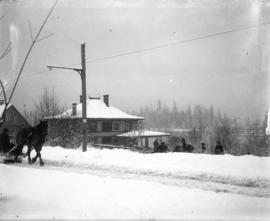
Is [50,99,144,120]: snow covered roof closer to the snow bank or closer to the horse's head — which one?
the snow bank

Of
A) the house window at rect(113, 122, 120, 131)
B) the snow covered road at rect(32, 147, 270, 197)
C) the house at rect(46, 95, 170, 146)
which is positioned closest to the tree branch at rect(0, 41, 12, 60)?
the snow covered road at rect(32, 147, 270, 197)

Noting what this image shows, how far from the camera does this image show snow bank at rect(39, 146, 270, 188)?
11.4 meters

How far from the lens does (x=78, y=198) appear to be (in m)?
7.77

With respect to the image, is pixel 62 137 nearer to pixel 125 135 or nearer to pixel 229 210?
pixel 229 210

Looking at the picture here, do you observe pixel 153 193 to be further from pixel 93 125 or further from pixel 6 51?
pixel 93 125

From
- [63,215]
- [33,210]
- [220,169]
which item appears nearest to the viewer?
[63,215]

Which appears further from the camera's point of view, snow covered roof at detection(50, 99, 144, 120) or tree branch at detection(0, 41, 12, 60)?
snow covered roof at detection(50, 99, 144, 120)

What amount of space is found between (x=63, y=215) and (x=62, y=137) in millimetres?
22006

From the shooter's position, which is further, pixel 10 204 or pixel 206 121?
pixel 206 121

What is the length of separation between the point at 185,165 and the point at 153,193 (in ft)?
17.8

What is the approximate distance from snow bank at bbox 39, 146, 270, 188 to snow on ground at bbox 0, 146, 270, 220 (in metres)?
0.03

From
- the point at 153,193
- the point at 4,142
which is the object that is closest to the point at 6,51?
the point at 153,193

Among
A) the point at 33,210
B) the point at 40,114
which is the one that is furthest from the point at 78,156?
the point at 40,114

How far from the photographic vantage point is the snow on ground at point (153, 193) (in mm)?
6797
